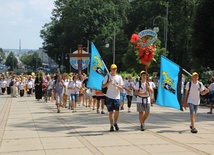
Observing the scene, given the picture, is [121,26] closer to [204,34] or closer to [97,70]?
[204,34]

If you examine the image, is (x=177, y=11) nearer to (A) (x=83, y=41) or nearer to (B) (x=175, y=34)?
(B) (x=175, y=34)

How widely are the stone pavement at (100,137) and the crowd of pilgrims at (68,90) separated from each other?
6.24 ft

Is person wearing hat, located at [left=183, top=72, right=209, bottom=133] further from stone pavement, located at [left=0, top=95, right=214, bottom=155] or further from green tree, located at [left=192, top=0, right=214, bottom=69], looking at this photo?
green tree, located at [left=192, top=0, right=214, bottom=69]

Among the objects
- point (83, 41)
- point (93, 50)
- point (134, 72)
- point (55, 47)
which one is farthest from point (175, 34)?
point (93, 50)

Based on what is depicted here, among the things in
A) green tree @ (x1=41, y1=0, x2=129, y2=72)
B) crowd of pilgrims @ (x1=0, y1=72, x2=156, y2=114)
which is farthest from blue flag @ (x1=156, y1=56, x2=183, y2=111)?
green tree @ (x1=41, y1=0, x2=129, y2=72)

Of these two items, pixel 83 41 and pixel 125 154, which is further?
pixel 83 41

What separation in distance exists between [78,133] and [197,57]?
20.5 metres

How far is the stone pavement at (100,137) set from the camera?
28.2ft

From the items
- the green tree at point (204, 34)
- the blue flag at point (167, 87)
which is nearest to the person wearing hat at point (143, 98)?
the blue flag at point (167, 87)

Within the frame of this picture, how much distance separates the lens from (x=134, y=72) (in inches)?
1773

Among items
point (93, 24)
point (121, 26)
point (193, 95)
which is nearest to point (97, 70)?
point (193, 95)

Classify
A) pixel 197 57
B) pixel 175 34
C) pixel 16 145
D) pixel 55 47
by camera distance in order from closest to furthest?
pixel 16 145
pixel 197 57
pixel 175 34
pixel 55 47

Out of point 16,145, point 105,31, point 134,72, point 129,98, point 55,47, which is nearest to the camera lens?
point 16,145

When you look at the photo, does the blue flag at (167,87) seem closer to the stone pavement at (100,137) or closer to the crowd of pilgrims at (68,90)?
the stone pavement at (100,137)
